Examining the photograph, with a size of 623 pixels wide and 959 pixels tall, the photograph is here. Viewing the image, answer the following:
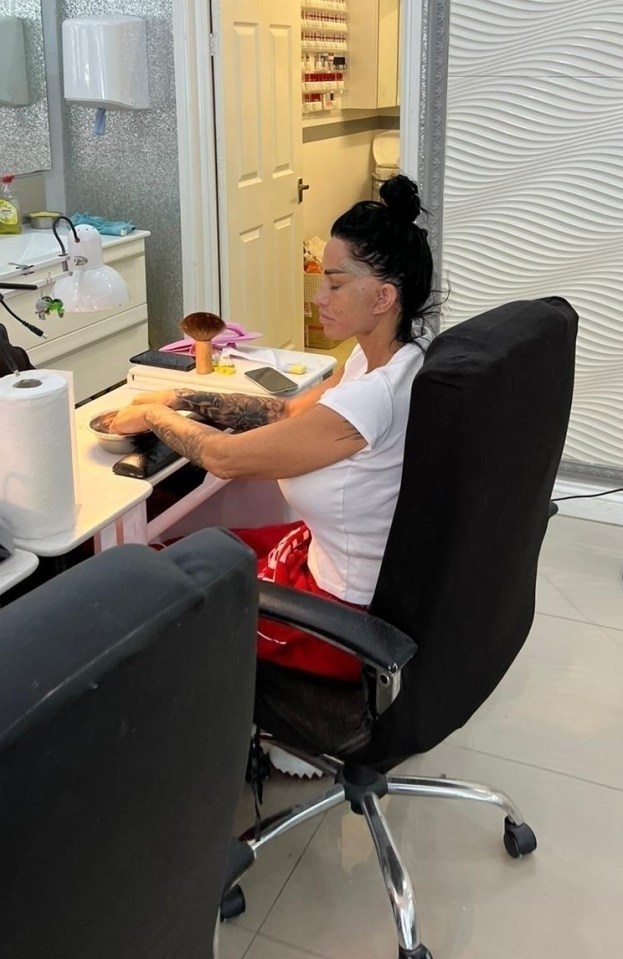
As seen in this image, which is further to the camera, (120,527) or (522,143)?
(522,143)

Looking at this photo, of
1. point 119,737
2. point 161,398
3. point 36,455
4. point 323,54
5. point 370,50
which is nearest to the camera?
point 119,737

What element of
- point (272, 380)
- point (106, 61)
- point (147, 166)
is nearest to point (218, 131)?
point (147, 166)

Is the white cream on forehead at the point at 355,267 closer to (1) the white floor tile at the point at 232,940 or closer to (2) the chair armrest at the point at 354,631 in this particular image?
(2) the chair armrest at the point at 354,631

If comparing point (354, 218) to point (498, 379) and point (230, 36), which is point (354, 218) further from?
point (230, 36)

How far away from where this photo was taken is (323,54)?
5.23 metres

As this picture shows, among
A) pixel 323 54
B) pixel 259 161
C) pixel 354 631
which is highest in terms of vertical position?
pixel 323 54

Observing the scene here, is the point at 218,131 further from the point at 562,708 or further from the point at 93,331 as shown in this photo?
the point at 562,708

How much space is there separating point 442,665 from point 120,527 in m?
0.61

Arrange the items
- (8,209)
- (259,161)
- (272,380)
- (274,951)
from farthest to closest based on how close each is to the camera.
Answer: (259,161) → (8,209) → (272,380) → (274,951)

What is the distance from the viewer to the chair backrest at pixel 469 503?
1184 millimetres

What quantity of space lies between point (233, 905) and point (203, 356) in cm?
118

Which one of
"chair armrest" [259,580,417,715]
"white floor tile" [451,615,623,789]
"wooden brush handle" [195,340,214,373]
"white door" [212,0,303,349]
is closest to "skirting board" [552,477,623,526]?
"white floor tile" [451,615,623,789]

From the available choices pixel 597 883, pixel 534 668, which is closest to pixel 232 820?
pixel 597 883

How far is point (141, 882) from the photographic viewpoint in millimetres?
659
